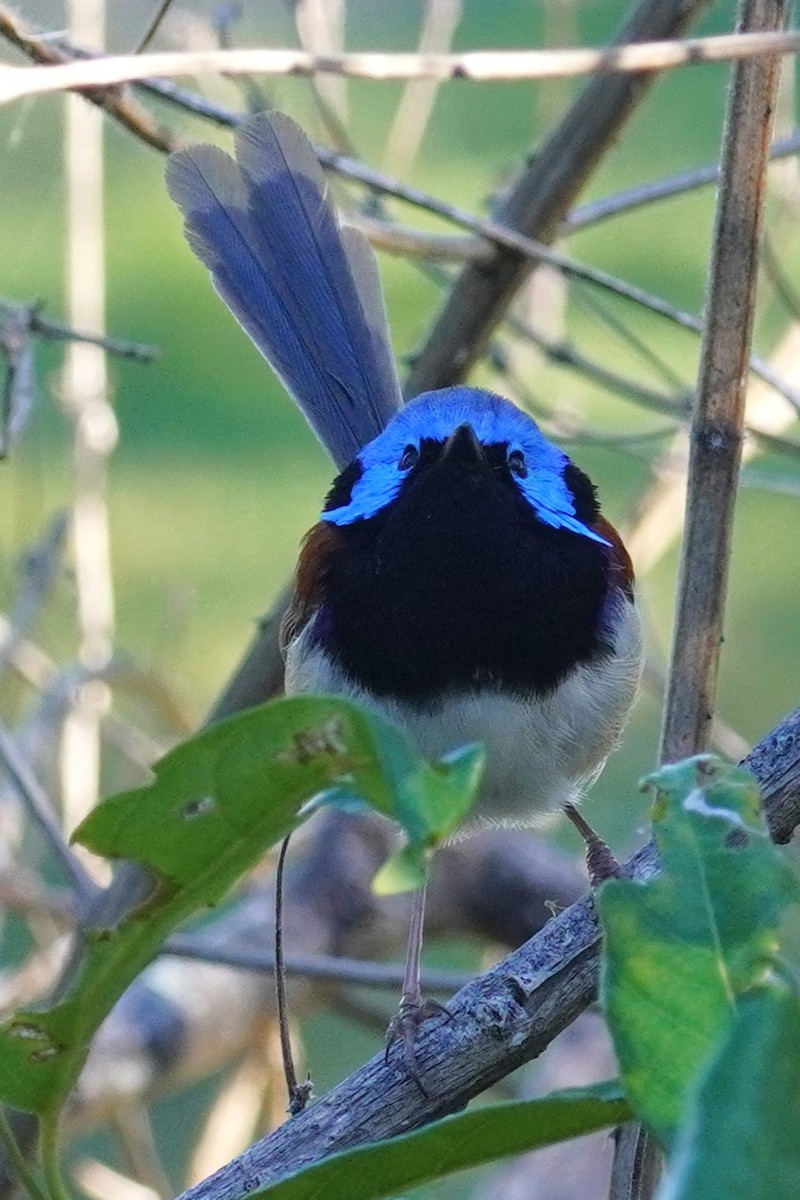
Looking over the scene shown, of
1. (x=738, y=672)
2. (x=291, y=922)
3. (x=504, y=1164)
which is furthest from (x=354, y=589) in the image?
(x=738, y=672)

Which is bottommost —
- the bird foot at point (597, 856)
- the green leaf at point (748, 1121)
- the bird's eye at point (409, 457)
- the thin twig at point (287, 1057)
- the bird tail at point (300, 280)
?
the green leaf at point (748, 1121)

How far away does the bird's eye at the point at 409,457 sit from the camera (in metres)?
2.40

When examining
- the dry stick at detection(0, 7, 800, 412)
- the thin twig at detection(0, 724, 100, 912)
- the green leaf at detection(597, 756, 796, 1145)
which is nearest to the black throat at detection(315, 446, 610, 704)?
the dry stick at detection(0, 7, 800, 412)

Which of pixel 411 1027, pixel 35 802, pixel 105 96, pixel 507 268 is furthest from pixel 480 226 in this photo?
pixel 411 1027

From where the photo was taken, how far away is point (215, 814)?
1.06 meters

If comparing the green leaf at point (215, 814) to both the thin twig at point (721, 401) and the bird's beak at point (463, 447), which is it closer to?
the thin twig at point (721, 401)

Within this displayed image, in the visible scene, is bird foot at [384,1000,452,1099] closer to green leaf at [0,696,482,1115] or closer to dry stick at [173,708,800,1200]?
dry stick at [173,708,800,1200]

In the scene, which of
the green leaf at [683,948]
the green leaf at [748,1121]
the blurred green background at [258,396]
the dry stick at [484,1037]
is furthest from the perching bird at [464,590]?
the blurred green background at [258,396]

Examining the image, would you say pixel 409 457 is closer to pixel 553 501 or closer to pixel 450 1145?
pixel 553 501

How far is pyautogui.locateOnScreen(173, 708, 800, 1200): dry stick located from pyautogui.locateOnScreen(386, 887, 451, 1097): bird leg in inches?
0.5

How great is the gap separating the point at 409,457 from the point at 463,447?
0.43ft

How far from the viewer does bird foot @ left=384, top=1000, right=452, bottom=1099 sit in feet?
4.35

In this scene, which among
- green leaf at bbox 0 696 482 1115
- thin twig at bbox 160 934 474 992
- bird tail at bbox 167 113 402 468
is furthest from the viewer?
bird tail at bbox 167 113 402 468

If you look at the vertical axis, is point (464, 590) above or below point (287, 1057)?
above
